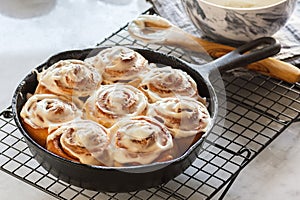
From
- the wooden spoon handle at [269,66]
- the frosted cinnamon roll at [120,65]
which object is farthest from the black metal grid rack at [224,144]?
the frosted cinnamon roll at [120,65]

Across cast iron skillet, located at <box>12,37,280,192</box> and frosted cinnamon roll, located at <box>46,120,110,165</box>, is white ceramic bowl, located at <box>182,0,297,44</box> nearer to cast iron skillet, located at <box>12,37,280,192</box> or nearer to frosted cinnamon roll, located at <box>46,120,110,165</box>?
cast iron skillet, located at <box>12,37,280,192</box>

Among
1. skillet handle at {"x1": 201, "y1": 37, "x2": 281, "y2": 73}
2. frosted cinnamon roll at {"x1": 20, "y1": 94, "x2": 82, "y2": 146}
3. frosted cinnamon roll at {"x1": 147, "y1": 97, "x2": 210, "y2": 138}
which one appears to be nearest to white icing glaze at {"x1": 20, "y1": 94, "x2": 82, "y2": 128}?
frosted cinnamon roll at {"x1": 20, "y1": 94, "x2": 82, "y2": 146}

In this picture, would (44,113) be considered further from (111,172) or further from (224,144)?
(224,144)

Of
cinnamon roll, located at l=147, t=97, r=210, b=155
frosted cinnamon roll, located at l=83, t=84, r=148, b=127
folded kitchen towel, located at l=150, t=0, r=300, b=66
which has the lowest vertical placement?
folded kitchen towel, located at l=150, t=0, r=300, b=66

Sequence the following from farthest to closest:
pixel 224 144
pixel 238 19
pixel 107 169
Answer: pixel 238 19
pixel 224 144
pixel 107 169

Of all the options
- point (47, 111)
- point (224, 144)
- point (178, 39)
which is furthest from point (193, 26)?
point (47, 111)

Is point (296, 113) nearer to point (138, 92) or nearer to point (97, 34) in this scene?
point (138, 92)

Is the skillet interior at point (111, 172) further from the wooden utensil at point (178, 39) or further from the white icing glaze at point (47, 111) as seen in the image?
the wooden utensil at point (178, 39)
